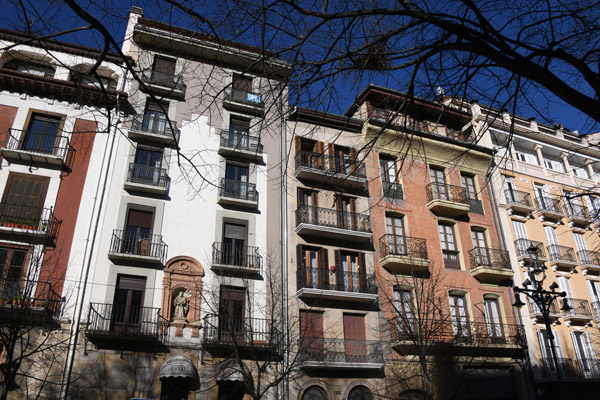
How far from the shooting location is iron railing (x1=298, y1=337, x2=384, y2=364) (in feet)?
60.1

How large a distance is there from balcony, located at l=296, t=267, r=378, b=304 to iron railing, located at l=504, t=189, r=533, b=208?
10.9 meters

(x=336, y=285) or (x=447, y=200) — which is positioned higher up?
(x=447, y=200)

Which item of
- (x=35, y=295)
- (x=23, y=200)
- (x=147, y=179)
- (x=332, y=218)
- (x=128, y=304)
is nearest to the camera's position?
(x=35, y=295)

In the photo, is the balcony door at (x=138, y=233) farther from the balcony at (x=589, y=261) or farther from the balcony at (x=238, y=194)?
the balcony at (x=589, y=261)

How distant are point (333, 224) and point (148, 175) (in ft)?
27.3

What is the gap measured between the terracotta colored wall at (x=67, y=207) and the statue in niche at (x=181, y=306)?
13.1 feet

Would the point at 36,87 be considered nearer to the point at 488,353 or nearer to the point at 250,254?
Answer: the point at 250,254

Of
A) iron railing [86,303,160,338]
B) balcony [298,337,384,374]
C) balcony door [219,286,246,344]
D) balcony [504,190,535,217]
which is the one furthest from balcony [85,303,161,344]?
balcony [504,190,535,217]

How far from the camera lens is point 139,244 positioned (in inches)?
723

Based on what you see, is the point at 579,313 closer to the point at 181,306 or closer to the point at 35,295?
the point at 181,306

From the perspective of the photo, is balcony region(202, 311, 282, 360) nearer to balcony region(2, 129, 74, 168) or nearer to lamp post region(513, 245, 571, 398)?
balcony region(2, 129, 74, 168)

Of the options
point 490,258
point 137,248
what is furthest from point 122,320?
point 490,258

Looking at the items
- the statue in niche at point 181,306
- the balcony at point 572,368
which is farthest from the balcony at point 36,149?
the balcony at point 572,368

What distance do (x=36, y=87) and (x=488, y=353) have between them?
74.1 feet
